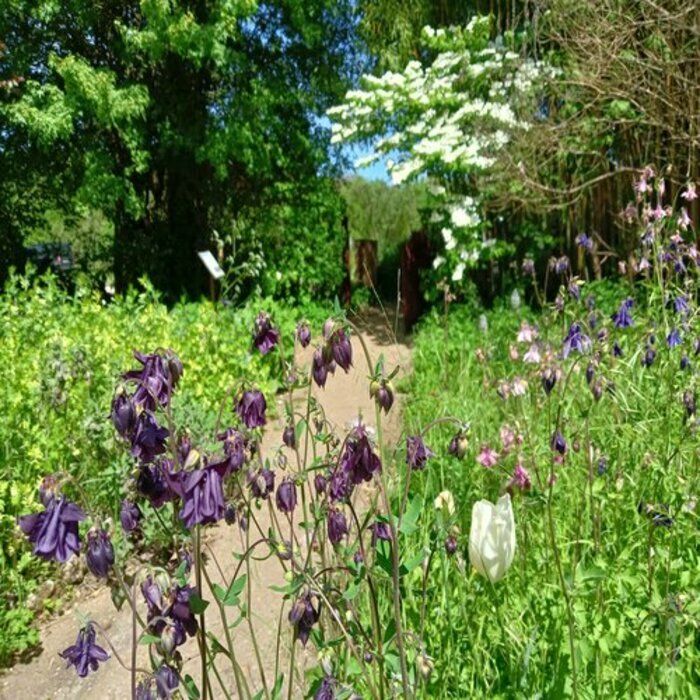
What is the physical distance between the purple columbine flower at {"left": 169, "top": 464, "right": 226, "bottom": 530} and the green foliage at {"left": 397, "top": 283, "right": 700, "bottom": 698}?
0.54 m

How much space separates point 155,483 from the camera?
44.3 inches

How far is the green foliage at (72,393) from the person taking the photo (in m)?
3.03

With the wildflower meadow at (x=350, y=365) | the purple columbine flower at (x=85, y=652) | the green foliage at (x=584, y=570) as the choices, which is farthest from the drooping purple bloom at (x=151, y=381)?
the green foliage at (x=584, y=570)

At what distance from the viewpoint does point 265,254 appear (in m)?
8.98

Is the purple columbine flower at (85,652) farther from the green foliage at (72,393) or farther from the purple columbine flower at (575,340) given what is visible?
the purple columbine flower at (575,340)

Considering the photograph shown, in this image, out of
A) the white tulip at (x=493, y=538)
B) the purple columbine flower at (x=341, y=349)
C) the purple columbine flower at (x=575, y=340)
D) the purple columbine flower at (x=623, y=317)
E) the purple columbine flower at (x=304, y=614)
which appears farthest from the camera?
the purple columbine flower at (x=623, y=317)

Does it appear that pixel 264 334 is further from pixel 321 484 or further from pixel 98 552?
pixel 98 552

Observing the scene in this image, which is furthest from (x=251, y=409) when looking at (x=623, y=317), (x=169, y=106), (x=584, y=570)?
(x=169, y=106)

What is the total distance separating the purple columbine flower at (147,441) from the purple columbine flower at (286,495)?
0.45 m

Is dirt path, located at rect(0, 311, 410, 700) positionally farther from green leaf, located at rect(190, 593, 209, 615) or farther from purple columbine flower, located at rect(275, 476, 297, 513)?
green leaf, located at rect(190, 593, 209, 615)

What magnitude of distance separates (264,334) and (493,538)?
641mm

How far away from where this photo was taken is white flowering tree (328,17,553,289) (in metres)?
7.44

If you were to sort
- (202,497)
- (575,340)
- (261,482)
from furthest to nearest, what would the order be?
(575,340), (261,482), (202,497)

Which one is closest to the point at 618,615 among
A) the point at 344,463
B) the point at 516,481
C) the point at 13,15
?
the point at 516,481
